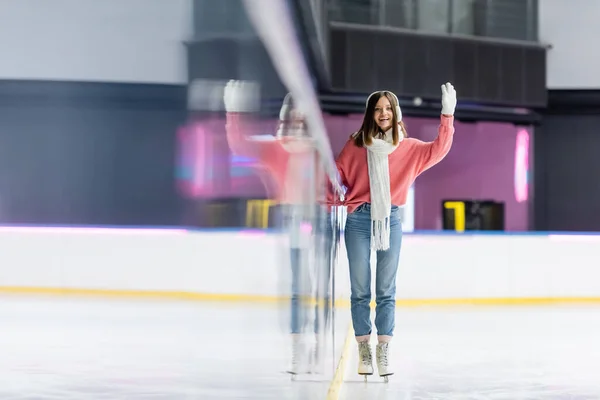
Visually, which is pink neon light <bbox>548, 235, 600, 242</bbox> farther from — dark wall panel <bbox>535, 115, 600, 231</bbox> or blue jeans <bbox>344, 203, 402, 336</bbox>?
blue jeans <bbox>344, 203, 402, 336</bbox>

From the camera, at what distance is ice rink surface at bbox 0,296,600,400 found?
1280mm

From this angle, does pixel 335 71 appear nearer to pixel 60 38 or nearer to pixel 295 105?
pixel 60 38

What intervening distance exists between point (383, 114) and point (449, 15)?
23.9ft

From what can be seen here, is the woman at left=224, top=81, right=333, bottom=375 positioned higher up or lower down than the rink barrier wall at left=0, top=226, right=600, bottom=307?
higher up

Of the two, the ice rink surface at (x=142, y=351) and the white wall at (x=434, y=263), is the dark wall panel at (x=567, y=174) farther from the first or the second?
the ice rink surface at (x=142, y=351)

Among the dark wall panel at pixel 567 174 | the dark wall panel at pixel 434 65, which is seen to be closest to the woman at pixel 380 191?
the dark wall panel at pixel 434 65

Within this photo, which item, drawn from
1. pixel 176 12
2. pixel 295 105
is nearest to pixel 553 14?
pixel 295 105

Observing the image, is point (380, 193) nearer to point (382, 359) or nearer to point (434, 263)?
point (382, 359)

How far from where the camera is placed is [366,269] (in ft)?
9.66

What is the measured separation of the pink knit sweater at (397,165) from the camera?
2914 mm

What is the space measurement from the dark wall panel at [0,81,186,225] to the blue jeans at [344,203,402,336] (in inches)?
125

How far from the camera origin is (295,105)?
1625 millimetres

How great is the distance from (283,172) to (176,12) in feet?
1.96

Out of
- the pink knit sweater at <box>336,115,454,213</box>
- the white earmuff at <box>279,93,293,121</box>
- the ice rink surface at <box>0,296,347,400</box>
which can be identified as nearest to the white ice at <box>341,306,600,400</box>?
the ice rink surface at <box>0,296,347,400</box>
